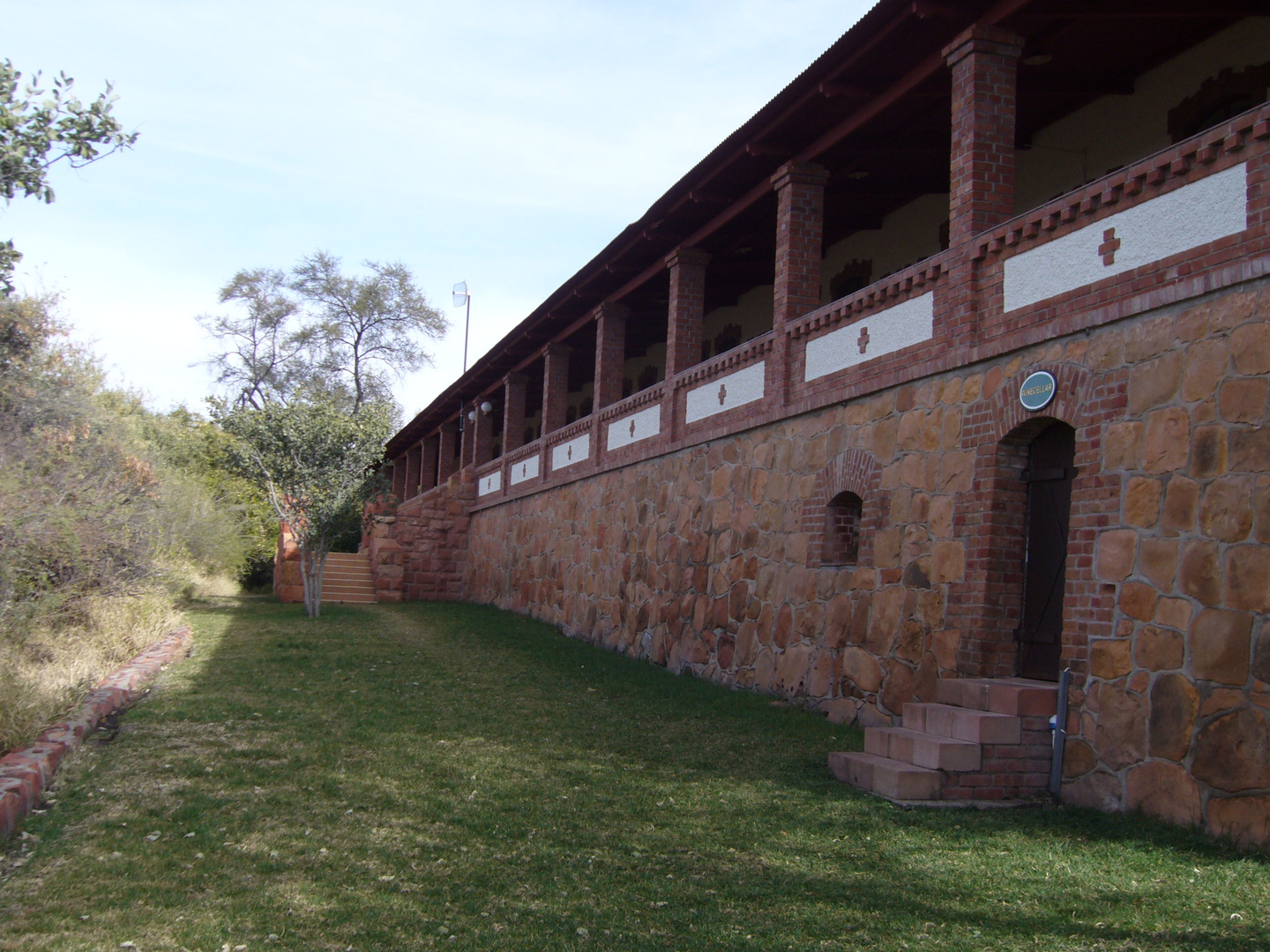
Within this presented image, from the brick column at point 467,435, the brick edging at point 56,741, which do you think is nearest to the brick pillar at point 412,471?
the brick column at point 467,435

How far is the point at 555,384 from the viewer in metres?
18.9

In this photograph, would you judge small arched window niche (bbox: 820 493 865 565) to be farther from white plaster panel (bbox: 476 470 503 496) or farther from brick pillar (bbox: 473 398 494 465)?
brick pillar (bbox: 473 398 494 465)

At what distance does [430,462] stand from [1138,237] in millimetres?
27147

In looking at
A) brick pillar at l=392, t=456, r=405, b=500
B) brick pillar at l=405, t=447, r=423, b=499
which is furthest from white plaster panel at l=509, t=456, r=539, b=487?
brick pillar at l=392, t=456, r=405, b=500

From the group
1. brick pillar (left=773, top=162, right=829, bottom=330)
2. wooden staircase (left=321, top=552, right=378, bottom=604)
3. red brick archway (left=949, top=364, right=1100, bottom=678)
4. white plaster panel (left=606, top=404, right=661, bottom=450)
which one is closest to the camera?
red brick archway (left=949, top=364, right=1100, bottom=678)

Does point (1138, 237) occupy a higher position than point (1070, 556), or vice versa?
point (1138, 237)

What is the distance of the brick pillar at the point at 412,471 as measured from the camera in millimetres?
34969

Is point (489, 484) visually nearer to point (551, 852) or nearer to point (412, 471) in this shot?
point (412, 471)

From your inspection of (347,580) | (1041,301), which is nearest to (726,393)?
(1041,301)

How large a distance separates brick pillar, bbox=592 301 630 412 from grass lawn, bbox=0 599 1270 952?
7.99 meters

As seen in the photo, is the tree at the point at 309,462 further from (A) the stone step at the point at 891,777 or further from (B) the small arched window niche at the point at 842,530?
(A) the stone step at the point at 891,777

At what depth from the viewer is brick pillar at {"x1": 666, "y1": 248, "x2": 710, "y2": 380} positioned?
13258mm

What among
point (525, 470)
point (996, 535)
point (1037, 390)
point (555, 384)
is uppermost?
point (555, 384)

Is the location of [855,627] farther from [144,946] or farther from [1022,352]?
[144,946]
